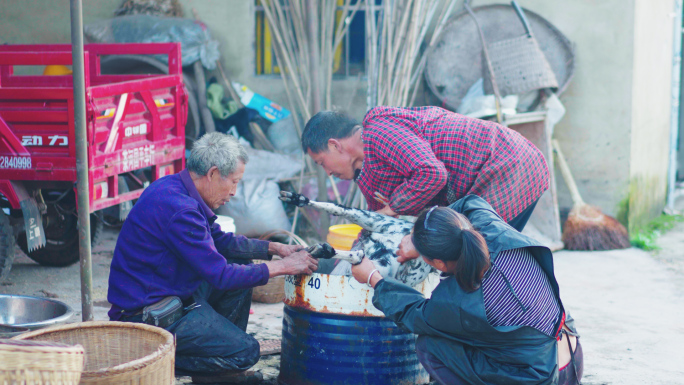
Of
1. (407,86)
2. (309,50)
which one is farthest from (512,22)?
(309,50)

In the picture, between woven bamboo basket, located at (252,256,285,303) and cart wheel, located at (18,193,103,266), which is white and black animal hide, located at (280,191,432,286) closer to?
woven bamboo basket, located at (252,256,285,303)

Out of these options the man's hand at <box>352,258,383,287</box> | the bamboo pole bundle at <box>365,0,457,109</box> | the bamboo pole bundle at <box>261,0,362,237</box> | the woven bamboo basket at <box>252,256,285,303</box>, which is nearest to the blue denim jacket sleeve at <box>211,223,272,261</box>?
the man's hand at <box>352,258,383,287</box>

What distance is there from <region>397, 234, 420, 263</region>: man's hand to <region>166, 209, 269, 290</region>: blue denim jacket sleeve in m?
0.59

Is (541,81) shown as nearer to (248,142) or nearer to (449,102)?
(449,102)

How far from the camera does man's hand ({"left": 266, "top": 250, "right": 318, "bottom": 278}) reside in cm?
310

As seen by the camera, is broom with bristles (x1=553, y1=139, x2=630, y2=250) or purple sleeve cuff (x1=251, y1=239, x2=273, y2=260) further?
broom with bristles (x1=553, y1=139, x2=630, y2=250)

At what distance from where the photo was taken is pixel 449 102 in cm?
668

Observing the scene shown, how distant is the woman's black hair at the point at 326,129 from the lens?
351cm

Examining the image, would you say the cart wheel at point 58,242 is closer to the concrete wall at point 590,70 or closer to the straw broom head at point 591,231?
the concrete wall at point 590,70

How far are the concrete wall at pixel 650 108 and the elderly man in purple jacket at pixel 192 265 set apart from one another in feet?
15.9

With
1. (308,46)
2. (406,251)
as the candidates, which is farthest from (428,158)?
(308,46)

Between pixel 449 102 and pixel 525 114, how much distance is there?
724 mm

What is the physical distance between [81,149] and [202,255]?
749mm

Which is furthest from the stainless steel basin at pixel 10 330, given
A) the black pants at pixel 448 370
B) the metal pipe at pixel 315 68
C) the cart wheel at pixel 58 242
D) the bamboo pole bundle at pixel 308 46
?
the metal pipe at pixel 315 68
